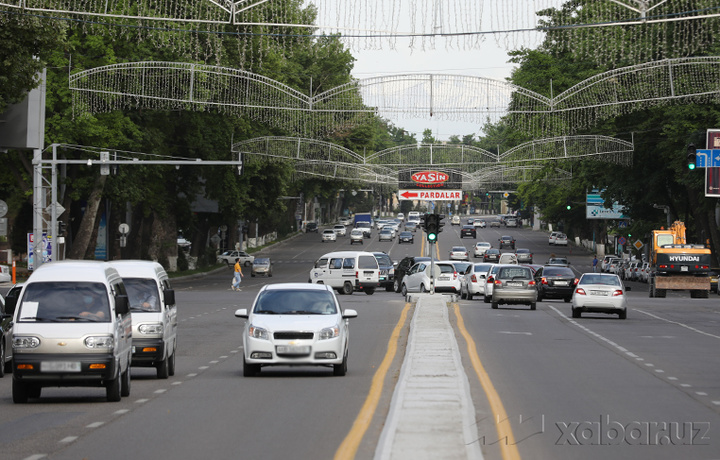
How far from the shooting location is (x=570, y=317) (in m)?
37.8

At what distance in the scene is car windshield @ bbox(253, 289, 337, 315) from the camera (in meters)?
19.4

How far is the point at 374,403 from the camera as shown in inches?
593

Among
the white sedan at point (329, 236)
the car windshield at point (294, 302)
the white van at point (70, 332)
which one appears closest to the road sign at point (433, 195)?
the car windshield at point (294, 302)

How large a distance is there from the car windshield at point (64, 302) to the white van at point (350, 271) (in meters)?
35.9

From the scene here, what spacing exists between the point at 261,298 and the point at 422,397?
6.40m

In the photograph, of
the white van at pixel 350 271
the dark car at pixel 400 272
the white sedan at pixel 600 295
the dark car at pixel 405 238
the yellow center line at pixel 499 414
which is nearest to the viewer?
the yellow center line at pixel 499 414

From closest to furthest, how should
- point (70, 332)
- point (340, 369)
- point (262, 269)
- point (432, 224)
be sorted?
point (70, 332)
point (340, 369)
point (432, 224)
point (262, 269)

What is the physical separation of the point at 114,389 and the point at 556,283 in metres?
36.6

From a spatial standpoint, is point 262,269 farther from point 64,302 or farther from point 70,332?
point 70,332

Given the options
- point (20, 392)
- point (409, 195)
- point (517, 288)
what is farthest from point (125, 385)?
point (409, 195)

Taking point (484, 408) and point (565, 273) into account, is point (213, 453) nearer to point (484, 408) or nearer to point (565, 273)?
point (484, 408)

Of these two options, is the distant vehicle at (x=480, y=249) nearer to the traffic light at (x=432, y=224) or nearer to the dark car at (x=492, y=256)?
the dark car at (x=492, y=256)

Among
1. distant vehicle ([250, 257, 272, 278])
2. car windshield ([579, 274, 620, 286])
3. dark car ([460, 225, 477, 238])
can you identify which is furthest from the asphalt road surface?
dark car ([460, 225, 477, 238])

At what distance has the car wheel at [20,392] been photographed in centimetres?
1514
